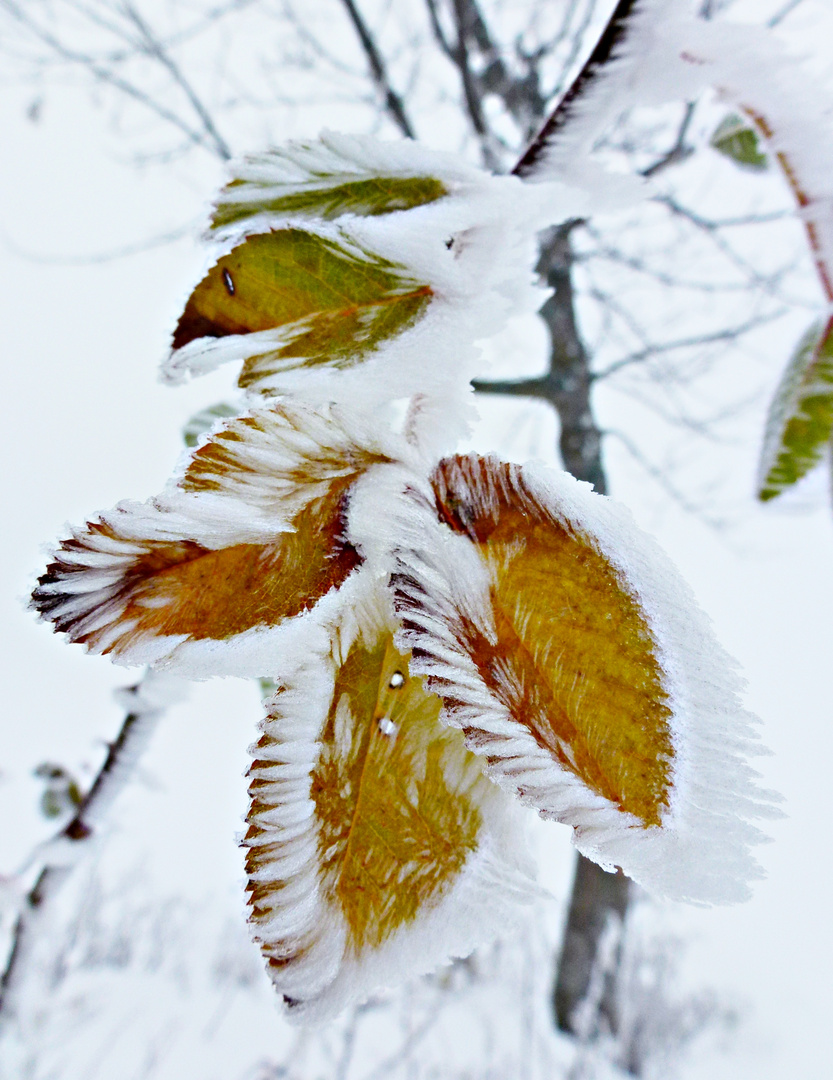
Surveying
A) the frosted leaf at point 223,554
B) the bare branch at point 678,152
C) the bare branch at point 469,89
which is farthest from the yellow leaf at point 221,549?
the bare branch at point 469,89

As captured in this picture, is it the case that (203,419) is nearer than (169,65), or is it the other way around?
(203,419)

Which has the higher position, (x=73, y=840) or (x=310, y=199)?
(x=310, y=199)

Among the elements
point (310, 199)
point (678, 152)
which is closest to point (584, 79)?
point (310, 199)

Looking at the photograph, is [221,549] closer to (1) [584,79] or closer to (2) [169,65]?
(1) [584,79]

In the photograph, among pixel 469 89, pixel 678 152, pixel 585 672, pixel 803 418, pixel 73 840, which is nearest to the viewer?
pixel 585 672

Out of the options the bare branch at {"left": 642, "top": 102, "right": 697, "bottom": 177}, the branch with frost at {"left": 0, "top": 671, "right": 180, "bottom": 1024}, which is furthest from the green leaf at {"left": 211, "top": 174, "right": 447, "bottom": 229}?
the bare branch at {"left": 642, "top": 102, "right": 697, "bottom": 177}

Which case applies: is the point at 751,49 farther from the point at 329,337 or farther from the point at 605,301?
the point at 605,301

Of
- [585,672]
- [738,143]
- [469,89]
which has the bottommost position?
[585,672]
